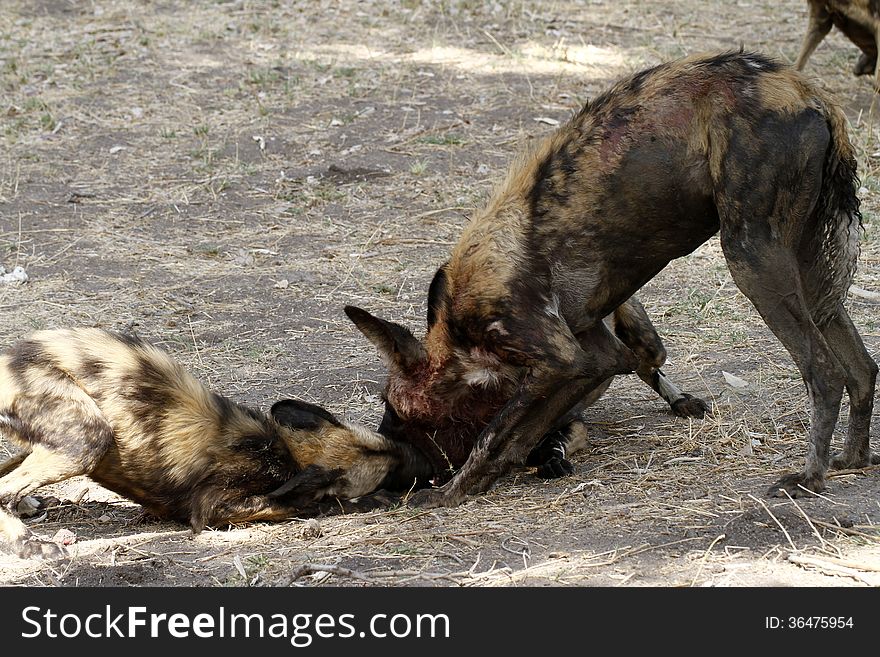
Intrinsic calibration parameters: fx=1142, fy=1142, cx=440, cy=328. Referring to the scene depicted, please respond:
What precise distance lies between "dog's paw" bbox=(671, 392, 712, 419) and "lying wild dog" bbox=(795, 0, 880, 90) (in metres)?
4.90

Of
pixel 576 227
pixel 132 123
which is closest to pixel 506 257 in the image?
pixel 576 227

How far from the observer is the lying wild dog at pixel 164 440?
16.0ft

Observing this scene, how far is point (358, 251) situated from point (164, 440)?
12.1 feet

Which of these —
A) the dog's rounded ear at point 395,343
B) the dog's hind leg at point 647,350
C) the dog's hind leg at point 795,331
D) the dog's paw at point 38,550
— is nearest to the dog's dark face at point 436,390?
the dog's rounded ear at point 395,343

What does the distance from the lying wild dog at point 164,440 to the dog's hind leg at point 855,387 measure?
76.8 inches

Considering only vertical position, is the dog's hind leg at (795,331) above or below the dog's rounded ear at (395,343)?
above

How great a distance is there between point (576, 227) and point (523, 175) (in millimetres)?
390

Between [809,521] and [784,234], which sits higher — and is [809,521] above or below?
below

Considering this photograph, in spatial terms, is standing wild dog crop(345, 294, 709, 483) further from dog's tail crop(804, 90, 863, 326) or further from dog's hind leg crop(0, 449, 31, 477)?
dog's hind leg crop(0, 449, 31, 477)

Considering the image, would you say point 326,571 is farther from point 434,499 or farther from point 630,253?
point 630,253

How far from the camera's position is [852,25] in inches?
405

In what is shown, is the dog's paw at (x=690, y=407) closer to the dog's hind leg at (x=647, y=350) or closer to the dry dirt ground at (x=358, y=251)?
the dog's hind leg at (x=647, y=350)

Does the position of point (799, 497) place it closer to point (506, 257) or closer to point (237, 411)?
point (506, 257)

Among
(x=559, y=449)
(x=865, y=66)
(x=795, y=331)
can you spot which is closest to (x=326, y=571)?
(x=559, y=449)
